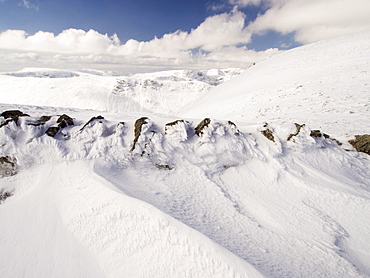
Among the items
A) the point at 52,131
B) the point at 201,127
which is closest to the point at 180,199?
the point at 201,127

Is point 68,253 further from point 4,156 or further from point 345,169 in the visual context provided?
point 345,169

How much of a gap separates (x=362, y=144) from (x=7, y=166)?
11353mm

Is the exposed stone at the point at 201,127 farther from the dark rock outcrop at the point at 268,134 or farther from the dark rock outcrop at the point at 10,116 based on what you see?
the dark rock outcrop at the point at 10,116

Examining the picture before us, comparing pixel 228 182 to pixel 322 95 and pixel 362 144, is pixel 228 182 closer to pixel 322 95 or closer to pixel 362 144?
pixel 362 144

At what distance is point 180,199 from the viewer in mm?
4531

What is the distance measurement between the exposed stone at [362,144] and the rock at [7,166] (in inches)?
434

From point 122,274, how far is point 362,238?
493 centimetres

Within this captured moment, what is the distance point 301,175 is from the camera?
5.51 meters

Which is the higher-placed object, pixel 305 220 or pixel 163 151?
pixel 163 151

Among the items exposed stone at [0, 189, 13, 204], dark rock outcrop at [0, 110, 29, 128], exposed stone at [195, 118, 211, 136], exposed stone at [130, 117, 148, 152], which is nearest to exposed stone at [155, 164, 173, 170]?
→ exposed stone at [130, 117, 148, 152]

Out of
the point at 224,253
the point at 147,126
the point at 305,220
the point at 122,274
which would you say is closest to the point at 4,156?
the point at 147,126

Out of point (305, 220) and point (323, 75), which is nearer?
point (305, 220)

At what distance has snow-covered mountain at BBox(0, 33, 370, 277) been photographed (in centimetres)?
322

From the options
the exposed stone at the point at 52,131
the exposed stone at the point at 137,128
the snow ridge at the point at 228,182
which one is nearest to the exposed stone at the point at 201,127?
the snow ridge at the point at 228,182
